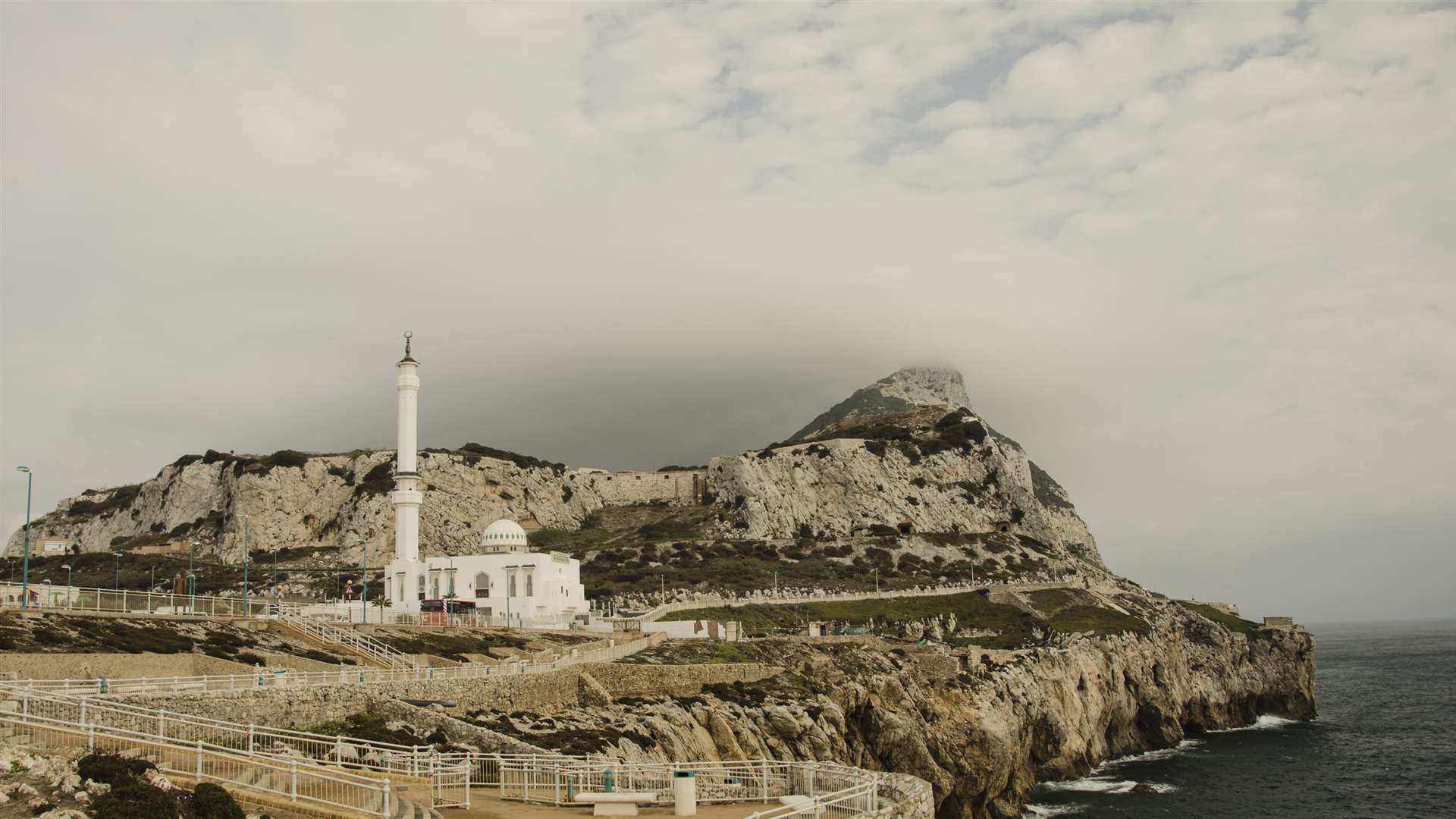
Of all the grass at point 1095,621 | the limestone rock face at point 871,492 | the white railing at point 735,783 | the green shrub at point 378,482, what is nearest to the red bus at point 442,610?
the white railing at point 735,783

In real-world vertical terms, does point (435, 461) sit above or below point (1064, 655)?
above

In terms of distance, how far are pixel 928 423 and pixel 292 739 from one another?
15305 centimetres

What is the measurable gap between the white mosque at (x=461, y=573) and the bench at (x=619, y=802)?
64.4 metres

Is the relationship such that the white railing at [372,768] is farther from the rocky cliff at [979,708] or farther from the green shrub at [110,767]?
the rocky cliff at [979,708]

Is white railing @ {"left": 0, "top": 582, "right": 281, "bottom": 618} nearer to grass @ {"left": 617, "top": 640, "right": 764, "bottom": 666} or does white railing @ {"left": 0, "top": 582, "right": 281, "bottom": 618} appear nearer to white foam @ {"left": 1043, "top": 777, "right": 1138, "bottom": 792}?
grass @ {"left": 617, "top": 640, "right": 764, "bottom": 666}

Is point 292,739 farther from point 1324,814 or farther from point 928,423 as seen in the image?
point 928,423

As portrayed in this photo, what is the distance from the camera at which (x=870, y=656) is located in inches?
2795

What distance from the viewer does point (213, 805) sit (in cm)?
1733

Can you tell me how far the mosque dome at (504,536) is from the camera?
98.6 m

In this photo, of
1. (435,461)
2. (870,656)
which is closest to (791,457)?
(435,461)

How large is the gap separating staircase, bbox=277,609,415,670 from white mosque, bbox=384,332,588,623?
3128 cm

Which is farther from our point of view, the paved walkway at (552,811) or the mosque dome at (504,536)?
the mosque dome at (504,536)

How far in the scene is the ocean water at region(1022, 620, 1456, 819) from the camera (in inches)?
2267

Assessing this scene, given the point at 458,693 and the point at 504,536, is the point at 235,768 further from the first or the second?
the point at 504,536
